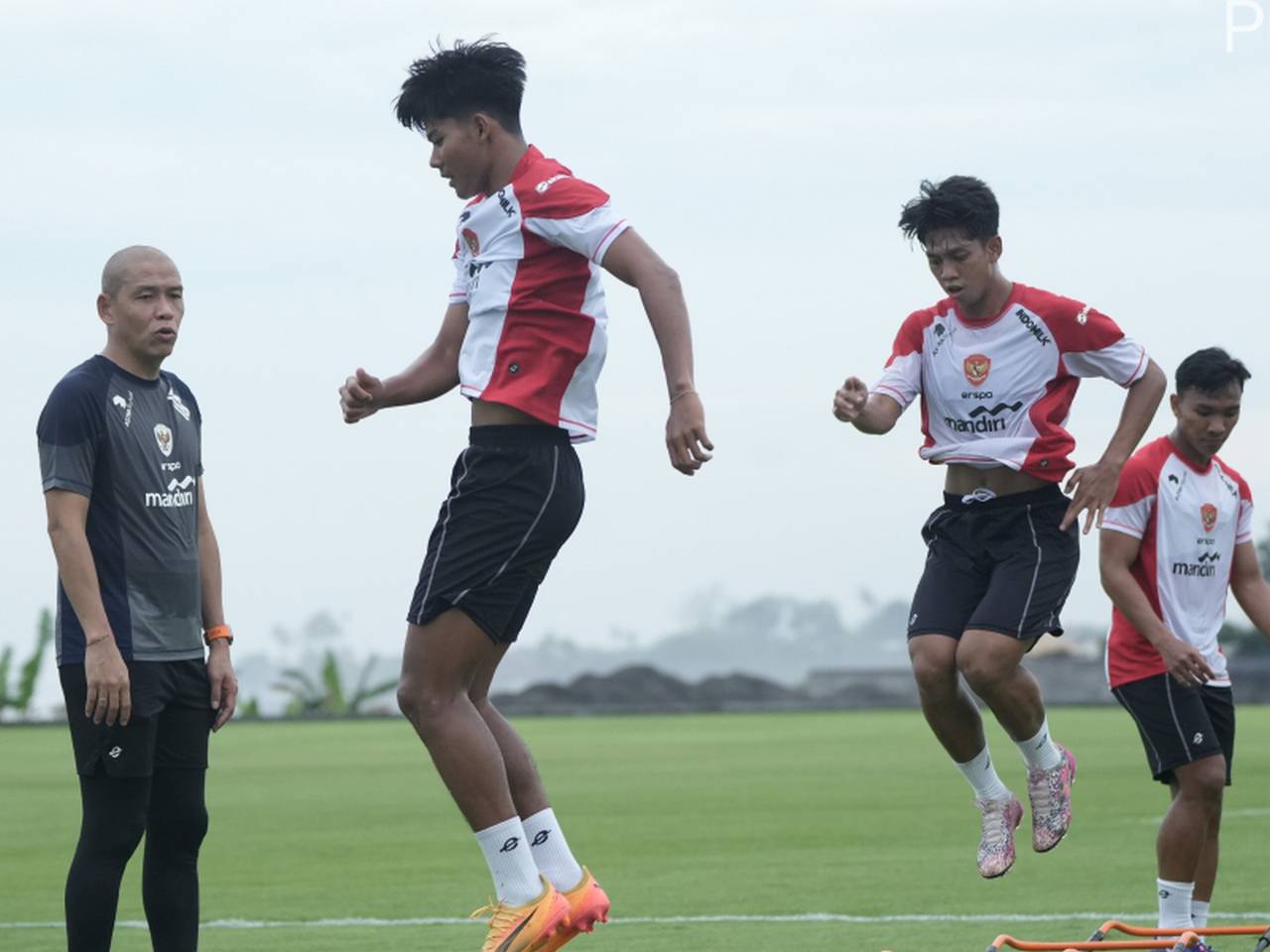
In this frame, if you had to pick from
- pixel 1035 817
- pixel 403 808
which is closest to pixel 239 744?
pixel 403 808

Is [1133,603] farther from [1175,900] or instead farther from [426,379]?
[426,379]

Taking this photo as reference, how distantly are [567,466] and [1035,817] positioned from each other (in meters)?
2.72

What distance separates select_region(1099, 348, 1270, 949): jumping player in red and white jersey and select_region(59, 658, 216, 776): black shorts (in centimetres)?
359

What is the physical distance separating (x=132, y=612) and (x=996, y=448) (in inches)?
127

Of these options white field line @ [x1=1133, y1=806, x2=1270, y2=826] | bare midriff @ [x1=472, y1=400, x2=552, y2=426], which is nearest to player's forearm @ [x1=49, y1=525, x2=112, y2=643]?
bare midriff @ [x1=472, y1=400, x2=552, y2=426]

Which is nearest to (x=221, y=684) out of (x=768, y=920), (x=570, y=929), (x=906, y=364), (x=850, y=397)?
(x=570, y=929)

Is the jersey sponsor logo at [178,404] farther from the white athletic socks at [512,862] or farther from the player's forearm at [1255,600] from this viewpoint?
the player's forearm at [1255,600]

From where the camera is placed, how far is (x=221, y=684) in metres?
7.16

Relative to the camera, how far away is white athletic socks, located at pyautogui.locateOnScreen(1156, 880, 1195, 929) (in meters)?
8.54

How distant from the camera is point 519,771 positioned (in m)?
6.98

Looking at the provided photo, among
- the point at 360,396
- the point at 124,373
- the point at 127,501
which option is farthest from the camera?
the point at 360,396

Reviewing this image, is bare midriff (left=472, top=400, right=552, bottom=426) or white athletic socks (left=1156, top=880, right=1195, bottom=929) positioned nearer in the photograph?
bare midriff (left=472, top=400, right=552, bottom=426)

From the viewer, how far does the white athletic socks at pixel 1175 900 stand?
854 cm

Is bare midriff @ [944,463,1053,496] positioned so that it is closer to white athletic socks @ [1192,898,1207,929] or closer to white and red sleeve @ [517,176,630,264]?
white athletic socks @ [1192,898,1207,929]
